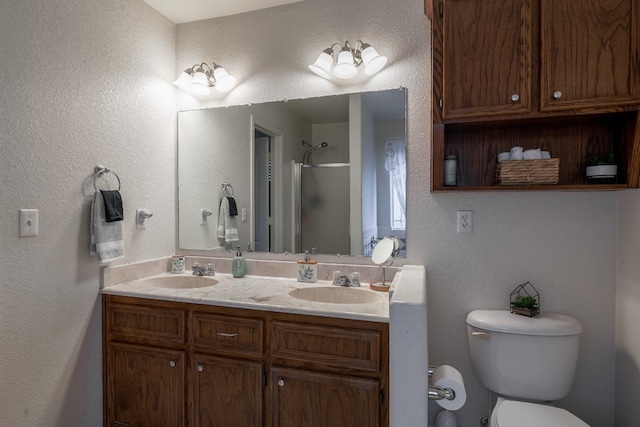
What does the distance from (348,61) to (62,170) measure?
1.49m

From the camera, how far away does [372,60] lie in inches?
74.5

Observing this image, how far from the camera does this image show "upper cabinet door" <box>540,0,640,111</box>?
137cm

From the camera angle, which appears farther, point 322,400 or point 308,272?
point 308,272

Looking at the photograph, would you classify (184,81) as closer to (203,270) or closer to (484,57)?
(203,270)

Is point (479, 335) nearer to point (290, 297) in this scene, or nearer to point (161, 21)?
point (290, 297)

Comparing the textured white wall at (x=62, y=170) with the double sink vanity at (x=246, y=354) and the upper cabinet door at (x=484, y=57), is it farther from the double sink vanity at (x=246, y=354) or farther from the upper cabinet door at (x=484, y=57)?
the upper cabinet door at (x=484, y=57)

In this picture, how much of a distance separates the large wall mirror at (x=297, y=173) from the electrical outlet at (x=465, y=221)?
0.91 ft

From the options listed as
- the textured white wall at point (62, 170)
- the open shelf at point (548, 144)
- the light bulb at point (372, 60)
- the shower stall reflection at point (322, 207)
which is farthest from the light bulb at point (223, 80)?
the open shelf at point (548, 144)

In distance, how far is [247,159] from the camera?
223 centimetres

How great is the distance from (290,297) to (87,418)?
1192 mm

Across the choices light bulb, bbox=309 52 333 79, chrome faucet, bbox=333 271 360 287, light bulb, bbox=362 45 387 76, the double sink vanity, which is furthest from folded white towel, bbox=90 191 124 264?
light bulb, bbox=362 45 387 76

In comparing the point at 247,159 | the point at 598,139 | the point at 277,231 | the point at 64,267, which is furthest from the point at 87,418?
the point at 598,139

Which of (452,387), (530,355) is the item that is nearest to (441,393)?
(452,387)

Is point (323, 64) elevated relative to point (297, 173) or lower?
elevated
